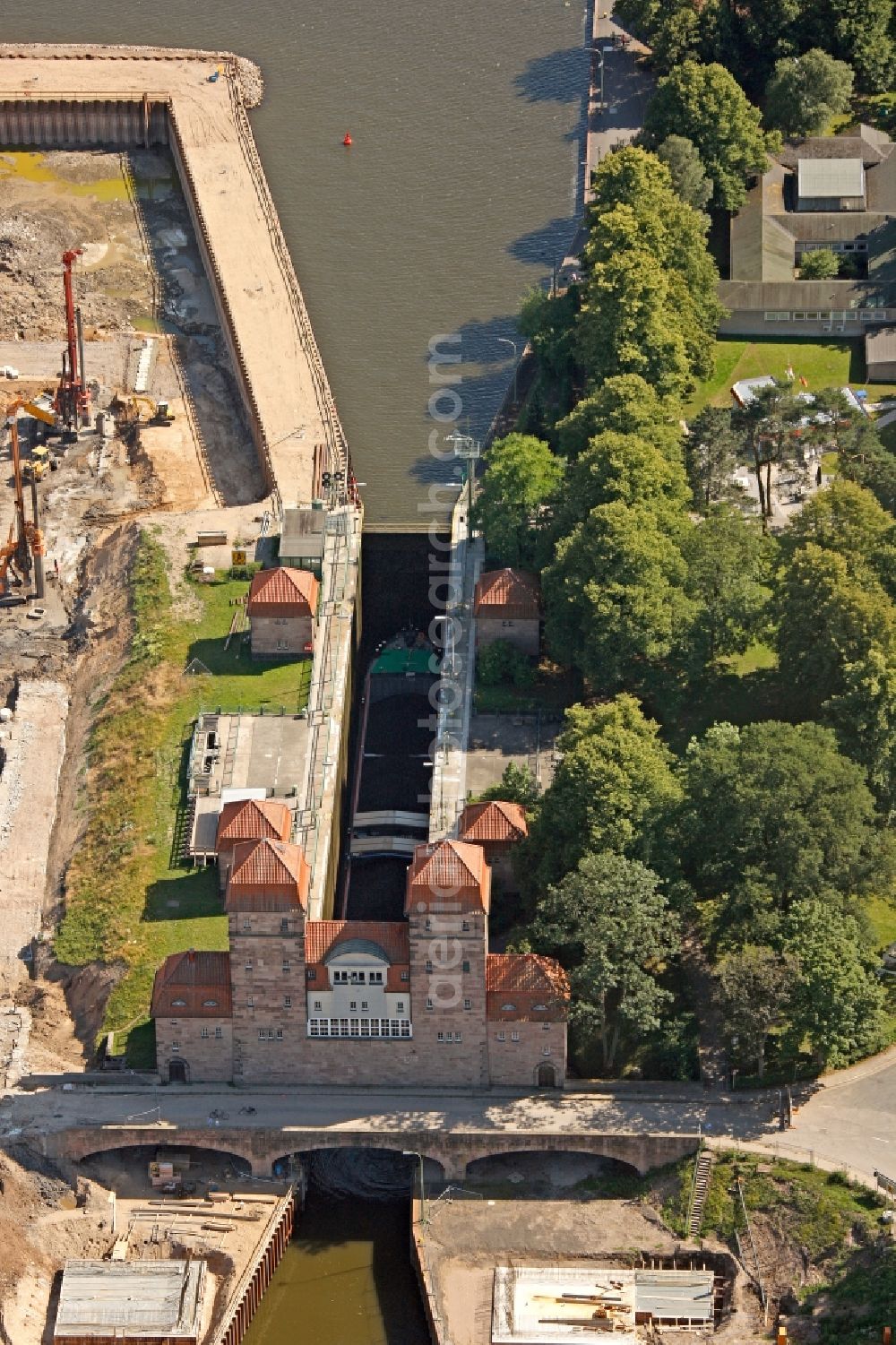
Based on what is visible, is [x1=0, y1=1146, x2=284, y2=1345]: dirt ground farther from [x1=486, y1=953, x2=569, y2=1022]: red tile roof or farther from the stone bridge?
[x1=486, y1=953, x2=569, y2=1022]: red tile roof

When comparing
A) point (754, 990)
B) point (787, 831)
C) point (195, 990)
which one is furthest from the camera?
point (787, 831)

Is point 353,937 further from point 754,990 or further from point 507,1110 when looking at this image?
point 754,990

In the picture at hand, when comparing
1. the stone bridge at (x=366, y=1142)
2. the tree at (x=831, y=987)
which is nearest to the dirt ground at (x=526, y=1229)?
the stone bridge at (x=366, y=1142)

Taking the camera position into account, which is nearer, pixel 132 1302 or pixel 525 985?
pixel 132 1302

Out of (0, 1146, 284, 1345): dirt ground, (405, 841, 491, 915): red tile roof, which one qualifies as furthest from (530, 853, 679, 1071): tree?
(0, 1146, 284, 1345): dirt ground

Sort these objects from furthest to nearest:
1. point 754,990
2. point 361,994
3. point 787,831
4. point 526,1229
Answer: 1. point 787,831
2. point 361,994
3. point 526,1229
4. point 754,990

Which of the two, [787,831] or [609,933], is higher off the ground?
[787,831]

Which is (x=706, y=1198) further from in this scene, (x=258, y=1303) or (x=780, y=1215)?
(x=258, y=1303)

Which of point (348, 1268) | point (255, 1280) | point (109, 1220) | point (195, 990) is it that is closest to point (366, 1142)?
point (348, 1268)

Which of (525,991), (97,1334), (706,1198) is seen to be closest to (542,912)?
(525,991)
